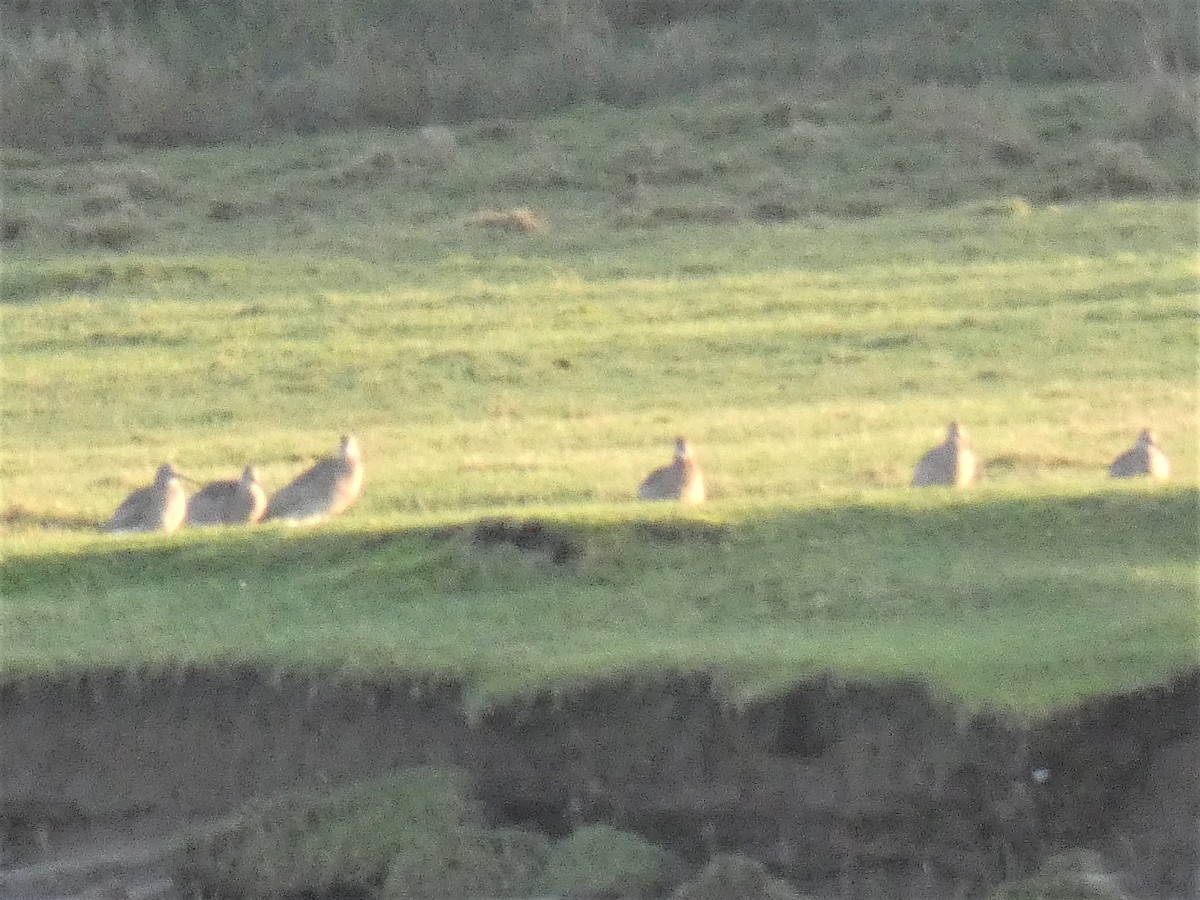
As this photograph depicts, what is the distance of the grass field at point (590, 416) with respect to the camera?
9219 mm

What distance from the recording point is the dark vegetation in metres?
29.2

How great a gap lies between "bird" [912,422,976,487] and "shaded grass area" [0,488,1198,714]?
1275 mm

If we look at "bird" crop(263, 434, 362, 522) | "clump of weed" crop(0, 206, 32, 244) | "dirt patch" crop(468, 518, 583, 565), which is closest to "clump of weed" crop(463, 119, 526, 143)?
"clump of weed" crop(0, 206, 32, 244)

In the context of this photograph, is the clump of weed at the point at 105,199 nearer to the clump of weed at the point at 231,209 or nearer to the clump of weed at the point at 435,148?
the clump of weed at the point at 231,209

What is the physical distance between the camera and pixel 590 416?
16047mm

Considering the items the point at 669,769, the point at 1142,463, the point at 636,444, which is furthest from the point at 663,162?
the point at 669,769

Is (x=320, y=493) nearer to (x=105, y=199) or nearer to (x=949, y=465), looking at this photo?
(x=949, y=465)

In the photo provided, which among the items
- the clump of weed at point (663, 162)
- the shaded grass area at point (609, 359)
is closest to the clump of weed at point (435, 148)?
the clump of weed at point (663, 162)

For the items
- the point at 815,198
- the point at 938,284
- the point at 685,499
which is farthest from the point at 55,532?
the point at 815,198

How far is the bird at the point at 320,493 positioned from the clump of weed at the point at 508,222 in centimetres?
1040

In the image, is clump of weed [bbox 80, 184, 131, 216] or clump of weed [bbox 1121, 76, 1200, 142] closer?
clump of weed [bbox 80, 184, 131, 216]

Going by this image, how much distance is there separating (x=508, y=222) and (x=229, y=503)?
11.0 metres

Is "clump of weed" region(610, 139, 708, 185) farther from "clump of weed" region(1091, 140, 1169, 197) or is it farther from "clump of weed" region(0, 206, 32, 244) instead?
"clump of weed" region(0, 206, 32, 244)

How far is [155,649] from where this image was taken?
368 inches
